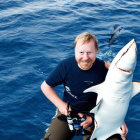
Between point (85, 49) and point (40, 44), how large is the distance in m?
7.03

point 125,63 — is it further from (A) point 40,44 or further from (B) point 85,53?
(A) point 40,44

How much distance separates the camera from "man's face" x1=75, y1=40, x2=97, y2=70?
4250mm

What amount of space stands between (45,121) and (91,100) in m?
2.58

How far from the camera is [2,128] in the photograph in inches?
257

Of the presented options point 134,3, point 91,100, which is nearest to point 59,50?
point 91,100

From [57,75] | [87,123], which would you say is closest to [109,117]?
[87,123]

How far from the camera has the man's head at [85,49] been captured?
4.25 metres

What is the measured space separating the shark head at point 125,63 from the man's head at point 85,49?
1.69 feet

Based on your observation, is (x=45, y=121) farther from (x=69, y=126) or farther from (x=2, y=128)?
(x=69, y=126)

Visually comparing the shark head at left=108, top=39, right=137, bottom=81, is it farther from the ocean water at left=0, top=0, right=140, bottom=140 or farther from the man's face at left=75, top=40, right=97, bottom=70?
the ocean water at left=0, top=0, right=140, bottom=140

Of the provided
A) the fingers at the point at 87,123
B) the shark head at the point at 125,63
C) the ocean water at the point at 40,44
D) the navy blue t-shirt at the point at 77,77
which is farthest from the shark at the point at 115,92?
the ocean water at the point at 40,44

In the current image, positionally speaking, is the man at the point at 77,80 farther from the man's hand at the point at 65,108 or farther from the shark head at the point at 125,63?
the shark head at the point at 125,63

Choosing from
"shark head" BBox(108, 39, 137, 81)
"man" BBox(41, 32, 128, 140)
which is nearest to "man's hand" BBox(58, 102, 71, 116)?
"man" BBox(41, 32, 128, 140)

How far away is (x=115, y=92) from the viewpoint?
13.3 feet
